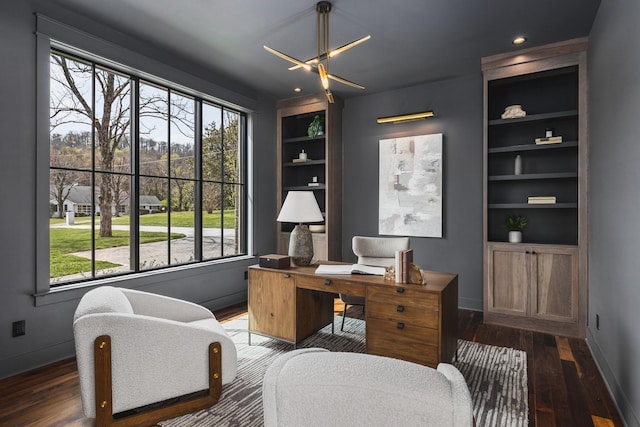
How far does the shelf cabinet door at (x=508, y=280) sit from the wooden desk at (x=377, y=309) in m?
1.29

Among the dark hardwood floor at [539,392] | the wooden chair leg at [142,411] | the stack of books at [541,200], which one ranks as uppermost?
the stack of books at [541,200]

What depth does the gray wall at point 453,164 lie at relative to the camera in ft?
13.6

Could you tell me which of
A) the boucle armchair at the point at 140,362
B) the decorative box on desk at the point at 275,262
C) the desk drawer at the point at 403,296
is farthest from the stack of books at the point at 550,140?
the boucle armchair at the point at 140,362

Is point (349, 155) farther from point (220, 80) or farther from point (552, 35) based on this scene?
point (552, 35)

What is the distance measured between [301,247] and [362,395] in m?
2.33

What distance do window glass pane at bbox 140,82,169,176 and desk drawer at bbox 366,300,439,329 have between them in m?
2.61

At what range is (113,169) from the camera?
3.27 metres

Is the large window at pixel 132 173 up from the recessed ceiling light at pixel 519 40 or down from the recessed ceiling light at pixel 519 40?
down

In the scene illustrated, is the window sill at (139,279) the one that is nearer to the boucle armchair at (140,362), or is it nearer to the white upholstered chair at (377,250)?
the boucle armchair at (140,362)

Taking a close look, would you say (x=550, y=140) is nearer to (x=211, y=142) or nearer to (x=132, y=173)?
(x=211, y=142)

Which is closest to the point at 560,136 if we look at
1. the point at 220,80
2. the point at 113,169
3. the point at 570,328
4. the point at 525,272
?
the point at 525,272

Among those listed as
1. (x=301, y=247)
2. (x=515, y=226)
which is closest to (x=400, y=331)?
(x=301, y=247)

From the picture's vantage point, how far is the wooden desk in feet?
7.27

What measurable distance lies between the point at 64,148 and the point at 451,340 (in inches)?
133
